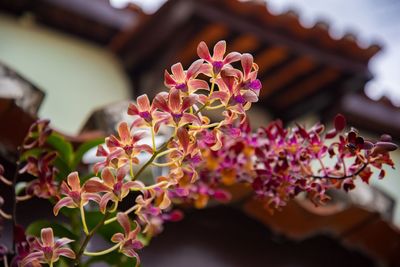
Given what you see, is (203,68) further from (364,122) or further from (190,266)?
(364,122)

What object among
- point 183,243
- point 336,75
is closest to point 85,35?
point 336,75

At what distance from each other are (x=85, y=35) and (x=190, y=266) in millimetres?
1529

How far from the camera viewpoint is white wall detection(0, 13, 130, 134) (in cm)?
257

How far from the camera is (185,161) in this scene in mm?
797

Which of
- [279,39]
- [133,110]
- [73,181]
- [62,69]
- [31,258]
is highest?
[279,39]

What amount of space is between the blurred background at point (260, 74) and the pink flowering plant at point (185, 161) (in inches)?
27.0

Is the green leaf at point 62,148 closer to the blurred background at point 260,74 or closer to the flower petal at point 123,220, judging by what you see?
the flower petal at point 123,220

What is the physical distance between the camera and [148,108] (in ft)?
2.41

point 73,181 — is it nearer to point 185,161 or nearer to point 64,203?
point 64,203

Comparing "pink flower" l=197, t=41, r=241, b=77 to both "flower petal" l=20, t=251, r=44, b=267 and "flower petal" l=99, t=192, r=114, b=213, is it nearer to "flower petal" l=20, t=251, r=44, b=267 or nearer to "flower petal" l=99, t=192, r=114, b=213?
"flower petal" l=99, t=192, r=114, b=213

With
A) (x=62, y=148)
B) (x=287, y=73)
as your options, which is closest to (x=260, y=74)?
(x=287, y=73)

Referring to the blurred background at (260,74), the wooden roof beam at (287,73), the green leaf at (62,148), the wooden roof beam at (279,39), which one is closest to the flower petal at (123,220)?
the green leaf at (62,148)

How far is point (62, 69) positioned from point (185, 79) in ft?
6.89

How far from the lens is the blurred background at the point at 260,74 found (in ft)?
6.02
